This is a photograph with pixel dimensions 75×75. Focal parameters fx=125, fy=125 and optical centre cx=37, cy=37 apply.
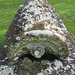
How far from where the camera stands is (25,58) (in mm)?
2717

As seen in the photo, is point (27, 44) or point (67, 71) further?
point (67, 71)

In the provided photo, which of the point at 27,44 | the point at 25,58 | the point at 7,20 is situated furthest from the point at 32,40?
the point at 7,20

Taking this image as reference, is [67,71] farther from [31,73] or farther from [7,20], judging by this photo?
[7,20]

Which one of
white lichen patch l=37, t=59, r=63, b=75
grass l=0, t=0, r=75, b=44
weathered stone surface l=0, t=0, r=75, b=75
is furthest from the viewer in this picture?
grass l=0, t=0, r=75, b=44

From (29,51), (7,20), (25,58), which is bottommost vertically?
(7,20)

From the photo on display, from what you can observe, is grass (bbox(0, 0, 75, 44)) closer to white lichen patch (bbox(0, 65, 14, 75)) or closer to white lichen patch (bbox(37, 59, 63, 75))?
white lichen patch (bbox(0, 65, 14, 75))

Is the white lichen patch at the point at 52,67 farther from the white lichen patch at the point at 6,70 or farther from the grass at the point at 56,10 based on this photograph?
the grass at the point at 56,10

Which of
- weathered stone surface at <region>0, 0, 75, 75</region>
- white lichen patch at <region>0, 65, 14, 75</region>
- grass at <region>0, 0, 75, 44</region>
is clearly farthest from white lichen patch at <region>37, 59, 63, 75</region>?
grass at <region>0, 0, 75, 44</region>

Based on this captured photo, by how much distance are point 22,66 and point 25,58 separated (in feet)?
0.59

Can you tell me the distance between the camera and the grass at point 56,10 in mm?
7059

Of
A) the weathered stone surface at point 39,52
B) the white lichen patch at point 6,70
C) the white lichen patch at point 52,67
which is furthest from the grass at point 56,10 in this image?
the white lichen patch at point 52,67

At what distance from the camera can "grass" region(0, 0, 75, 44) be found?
706cm

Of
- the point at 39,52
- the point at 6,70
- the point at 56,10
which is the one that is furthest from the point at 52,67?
the point at 56,10

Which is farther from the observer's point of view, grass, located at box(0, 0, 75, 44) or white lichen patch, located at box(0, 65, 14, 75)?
grass, located at box(0, 0, 75, 44)
